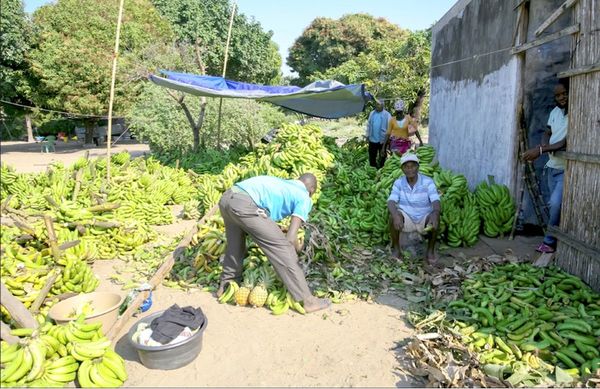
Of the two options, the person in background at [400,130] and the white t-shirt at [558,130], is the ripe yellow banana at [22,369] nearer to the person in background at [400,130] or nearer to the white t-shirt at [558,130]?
the white t-shirt at [558,130]

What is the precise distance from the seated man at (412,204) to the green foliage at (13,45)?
18.1 m

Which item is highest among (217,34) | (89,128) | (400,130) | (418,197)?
(217,34)

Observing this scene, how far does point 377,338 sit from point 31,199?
6.15 m

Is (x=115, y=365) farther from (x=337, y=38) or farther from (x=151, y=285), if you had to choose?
(x=337, y=38)

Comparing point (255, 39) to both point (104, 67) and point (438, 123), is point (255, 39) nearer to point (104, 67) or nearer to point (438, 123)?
point (104, 67)

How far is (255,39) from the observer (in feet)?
101

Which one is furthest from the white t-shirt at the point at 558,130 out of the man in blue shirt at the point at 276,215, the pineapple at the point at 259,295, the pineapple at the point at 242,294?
the pineapple at the point at 242,294

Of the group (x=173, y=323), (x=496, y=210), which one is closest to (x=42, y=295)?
(x=173, y=323)

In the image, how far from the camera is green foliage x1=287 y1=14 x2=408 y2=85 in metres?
39.2

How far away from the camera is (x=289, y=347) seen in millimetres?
3945

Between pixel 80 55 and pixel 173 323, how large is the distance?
17867 mm

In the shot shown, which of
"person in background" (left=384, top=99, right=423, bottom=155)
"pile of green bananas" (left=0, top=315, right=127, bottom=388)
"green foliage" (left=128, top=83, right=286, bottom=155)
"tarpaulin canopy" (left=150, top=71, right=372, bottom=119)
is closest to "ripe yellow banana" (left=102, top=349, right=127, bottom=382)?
"pile of green bananas" (left=0, top=315, right=127, bottom=388)

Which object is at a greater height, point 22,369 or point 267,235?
point 267,235

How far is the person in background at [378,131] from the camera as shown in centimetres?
985
